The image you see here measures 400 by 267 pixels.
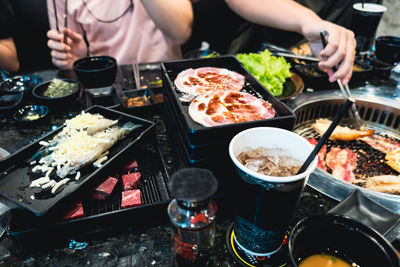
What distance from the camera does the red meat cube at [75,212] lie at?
1.25 metres

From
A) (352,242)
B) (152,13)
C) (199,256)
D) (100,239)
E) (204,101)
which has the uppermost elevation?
(152,13)

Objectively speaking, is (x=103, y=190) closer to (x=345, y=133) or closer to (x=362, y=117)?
(x=345, y=133)

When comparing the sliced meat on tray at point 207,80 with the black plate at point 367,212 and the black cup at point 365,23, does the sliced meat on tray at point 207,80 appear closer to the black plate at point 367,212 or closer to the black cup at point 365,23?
the black plate at point 367,212

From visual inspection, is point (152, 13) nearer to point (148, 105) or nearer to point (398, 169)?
point (148, 105)

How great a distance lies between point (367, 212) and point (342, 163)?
58 cm

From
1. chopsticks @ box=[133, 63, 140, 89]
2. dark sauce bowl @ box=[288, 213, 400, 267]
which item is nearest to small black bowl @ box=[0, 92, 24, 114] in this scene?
chopsticks @ box=[133, 63, 140, 89]

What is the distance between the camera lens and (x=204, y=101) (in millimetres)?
1492

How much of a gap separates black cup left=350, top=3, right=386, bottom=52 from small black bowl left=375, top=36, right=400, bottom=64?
27 centimetres

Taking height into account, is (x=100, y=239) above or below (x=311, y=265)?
below

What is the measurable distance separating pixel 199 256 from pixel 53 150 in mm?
1091

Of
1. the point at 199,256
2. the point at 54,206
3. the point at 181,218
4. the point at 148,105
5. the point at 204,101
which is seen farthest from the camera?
the point at 148,105

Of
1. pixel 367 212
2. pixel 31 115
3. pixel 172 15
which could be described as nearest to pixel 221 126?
pixel 367 212

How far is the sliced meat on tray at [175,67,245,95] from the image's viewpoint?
1.63 metres

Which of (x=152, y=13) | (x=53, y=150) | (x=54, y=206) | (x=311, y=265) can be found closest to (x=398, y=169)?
(x=311, y=265)
